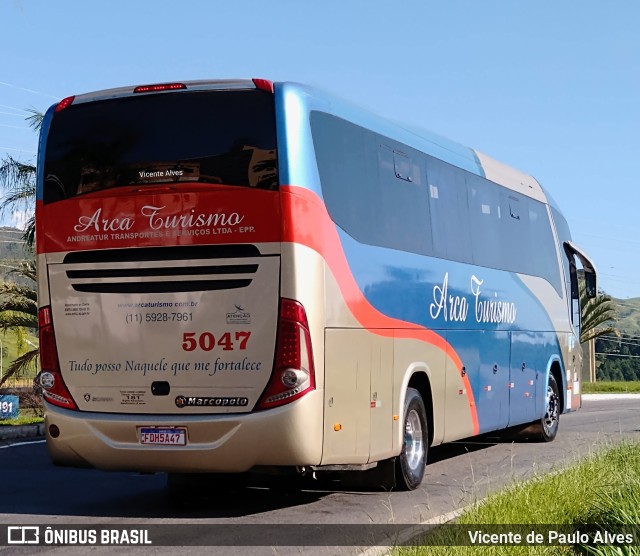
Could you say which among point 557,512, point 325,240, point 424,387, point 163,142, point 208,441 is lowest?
point 557,512

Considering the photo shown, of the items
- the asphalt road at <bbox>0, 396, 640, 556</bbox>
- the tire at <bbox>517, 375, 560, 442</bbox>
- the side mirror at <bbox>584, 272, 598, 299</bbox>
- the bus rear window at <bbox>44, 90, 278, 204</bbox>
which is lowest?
the asphalt road at <bbox>0, 396, 640, 556</bbox>

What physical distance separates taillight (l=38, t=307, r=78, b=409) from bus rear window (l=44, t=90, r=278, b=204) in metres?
1.14

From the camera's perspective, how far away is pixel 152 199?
10.5 meters

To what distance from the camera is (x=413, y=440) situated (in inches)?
492

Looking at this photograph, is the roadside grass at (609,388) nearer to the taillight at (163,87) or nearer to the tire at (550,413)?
the tire at (550,413)

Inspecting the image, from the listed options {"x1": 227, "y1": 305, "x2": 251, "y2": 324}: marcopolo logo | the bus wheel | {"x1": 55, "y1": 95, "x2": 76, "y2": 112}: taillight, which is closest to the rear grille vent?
{"x1": 227, "y1": 305, "x2": 251, "y2": 324}: marcopolo logo

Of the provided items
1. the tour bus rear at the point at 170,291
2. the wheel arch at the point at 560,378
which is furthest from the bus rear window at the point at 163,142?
the wheel arch at the point at 560,378

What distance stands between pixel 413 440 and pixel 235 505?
218 cm

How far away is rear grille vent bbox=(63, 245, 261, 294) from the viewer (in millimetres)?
10234

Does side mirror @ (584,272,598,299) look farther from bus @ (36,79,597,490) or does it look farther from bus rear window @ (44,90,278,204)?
bus rear window @ (44,90,278,204)

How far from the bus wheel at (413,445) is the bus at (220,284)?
0.08 meters

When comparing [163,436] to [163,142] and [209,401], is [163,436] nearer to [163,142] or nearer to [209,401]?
[209,401]

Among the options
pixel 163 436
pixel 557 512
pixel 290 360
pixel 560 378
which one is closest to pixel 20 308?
pixel 560 378

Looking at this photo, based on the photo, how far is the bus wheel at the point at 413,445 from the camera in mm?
12055
